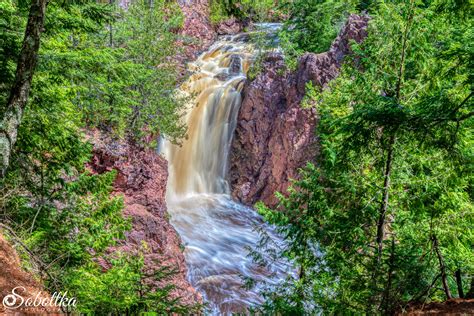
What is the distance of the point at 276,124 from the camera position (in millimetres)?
18188

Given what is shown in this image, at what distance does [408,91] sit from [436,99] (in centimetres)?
182

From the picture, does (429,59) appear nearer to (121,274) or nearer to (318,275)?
(318,275)

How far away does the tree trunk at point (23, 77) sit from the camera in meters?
4.07

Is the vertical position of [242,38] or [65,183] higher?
[242,38]

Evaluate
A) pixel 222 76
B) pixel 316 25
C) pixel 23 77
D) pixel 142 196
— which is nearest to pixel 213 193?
pixel 222 76

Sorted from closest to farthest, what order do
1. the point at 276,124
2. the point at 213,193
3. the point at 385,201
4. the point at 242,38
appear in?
the point at 385,201
the point at 276,124
the point at 213,193
the point at 242,38

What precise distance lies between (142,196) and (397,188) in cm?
834

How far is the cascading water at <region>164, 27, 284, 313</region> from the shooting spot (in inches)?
450

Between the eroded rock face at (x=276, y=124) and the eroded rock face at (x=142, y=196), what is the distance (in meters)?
6.27

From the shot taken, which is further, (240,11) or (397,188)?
(240,11)

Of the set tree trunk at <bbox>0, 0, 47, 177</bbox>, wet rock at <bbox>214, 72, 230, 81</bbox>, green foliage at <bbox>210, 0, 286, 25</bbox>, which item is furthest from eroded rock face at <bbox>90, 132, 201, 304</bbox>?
green foliage at <bbox>210, 0, 286, 25</bbox>

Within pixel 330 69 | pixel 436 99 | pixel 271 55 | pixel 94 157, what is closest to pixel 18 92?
pixel 436 99

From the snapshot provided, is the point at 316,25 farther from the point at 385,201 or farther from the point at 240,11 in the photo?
→ the point at 385,201

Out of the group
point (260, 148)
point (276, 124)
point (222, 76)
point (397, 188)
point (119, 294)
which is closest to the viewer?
point (119, 294)
